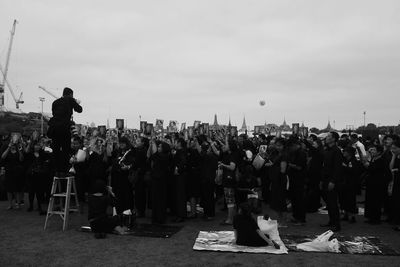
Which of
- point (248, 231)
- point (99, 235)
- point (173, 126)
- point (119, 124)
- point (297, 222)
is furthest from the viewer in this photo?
point (173, 126)

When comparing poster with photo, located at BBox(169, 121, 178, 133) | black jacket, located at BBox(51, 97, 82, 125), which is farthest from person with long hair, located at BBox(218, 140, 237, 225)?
poster with photo, located at BBox(169, 121, 178, 133)

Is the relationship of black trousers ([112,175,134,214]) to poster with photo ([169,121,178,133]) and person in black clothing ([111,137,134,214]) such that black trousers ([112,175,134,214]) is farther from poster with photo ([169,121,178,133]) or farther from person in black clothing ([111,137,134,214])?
poster with photo ([169,121,178,133])

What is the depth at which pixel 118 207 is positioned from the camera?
10.7 metres

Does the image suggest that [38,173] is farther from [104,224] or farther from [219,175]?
[219,175]

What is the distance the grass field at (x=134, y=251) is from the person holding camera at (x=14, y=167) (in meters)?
2.31

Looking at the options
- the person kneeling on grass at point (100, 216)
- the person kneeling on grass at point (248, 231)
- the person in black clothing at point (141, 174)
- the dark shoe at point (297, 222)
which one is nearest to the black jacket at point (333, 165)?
the dark shoe at point (297, 222)

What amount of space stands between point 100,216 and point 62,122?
2311 millimetres

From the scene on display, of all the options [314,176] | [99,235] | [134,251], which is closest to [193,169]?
[99,235]

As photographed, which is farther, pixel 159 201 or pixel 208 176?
pixel 208 176

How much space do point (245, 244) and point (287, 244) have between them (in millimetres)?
910

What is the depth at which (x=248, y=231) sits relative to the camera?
767cm

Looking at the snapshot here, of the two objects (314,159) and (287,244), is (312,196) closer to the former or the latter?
(314,159)

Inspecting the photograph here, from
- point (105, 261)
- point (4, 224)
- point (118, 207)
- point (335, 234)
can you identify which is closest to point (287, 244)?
point (335, 234)

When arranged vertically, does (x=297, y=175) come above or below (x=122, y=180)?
above
